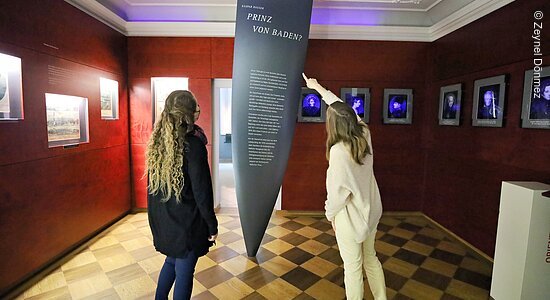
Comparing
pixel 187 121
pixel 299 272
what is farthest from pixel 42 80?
pixel 299 272

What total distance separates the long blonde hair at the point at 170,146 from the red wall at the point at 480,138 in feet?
9.98

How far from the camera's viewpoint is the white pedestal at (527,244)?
2.15 metres

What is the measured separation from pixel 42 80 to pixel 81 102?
66 centimetres

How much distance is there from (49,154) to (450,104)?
15.5 feet

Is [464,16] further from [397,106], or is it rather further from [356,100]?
[356,100]

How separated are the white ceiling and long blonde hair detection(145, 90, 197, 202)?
2921mm

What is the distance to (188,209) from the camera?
168cm

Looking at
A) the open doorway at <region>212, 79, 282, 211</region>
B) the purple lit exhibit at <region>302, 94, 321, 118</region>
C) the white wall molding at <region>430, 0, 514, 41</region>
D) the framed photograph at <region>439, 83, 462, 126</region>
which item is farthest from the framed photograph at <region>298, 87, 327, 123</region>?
the white wall molding at <region>430, 0, 514, 41</region>

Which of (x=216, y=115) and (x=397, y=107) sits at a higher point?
(x=397, y=107)

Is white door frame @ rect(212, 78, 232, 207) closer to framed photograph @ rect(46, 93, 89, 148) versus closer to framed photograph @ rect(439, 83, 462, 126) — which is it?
framed photograph @ rect(46, 93, 89, 148)

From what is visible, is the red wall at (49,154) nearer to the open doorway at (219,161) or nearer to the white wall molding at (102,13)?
the white wall molding at (102,13)

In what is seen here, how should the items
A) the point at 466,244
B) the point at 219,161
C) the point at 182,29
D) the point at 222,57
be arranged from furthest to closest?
the point at 219,161, the point at 222,57, the point at 182,29, the point at 466,244

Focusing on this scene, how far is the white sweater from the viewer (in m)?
1.73

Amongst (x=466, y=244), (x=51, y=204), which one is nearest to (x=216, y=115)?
(x=51, y=204)
